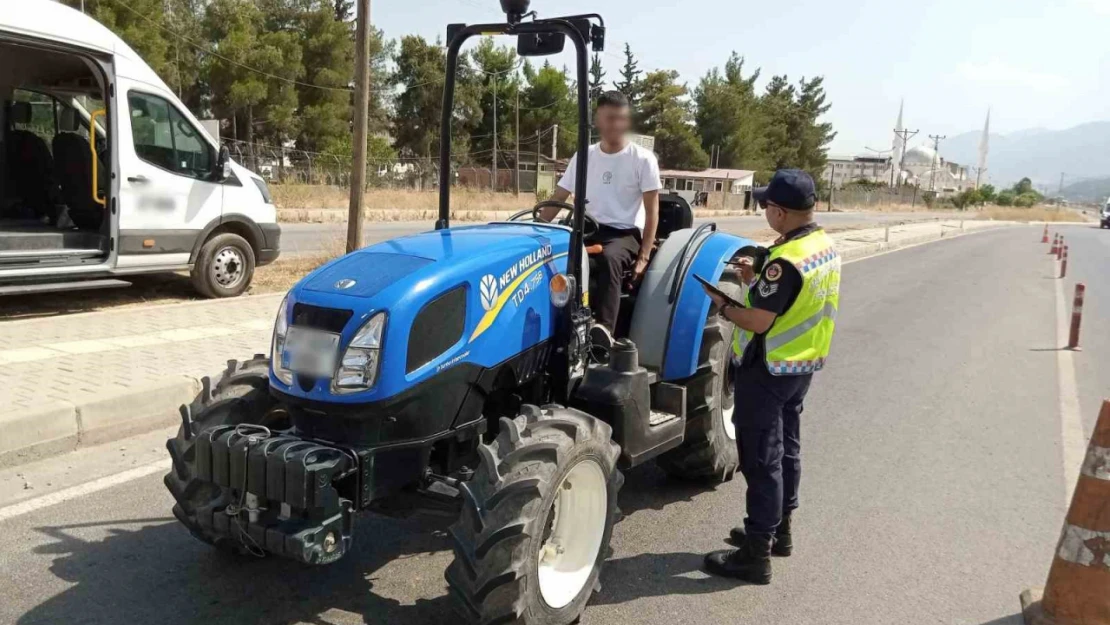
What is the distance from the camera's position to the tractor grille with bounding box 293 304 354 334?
3238 mm

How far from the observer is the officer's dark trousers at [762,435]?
3.99m

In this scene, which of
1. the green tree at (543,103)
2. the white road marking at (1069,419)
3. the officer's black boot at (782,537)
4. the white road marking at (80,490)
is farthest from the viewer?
the green tree at (543,103)

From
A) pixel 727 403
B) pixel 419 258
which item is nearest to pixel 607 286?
pixel 419 258

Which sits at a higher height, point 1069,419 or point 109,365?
point 109,365

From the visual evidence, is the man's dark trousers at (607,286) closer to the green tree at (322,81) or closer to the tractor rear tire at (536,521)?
the tractor rear tire at (536,521)

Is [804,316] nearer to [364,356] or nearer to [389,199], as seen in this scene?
[364,356]

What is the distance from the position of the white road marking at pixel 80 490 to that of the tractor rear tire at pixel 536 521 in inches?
100

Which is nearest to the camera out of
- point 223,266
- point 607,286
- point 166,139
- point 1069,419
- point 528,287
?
point 528,287

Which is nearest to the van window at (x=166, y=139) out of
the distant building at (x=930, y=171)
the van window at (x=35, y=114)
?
the van window at (x=35, y=114)

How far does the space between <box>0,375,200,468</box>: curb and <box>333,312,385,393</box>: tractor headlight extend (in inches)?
121

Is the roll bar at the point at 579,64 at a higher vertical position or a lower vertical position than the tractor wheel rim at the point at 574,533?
higher

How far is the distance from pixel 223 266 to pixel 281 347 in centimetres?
745

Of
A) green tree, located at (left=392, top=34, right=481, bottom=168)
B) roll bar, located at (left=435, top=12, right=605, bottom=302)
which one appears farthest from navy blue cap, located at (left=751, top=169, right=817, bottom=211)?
green tree, located at (left=392, top=34, right=481, bottom=168)

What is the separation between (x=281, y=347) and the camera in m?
3.47
